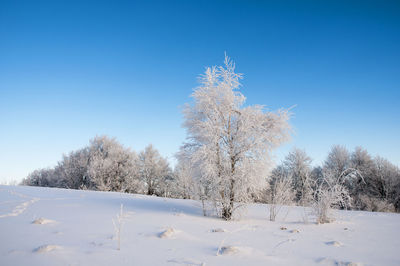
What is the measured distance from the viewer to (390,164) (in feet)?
87.1

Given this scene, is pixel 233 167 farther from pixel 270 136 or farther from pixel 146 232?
pixel 146 232

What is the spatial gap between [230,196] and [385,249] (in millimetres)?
4077

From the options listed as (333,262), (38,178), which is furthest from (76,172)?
(333,262)

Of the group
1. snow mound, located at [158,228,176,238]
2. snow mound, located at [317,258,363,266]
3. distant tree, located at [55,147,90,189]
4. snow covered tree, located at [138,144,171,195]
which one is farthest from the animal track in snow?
snow covered tree, located at [138,144,171,195]

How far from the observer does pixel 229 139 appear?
7.59 metres

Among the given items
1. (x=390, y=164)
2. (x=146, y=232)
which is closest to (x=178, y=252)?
(x=146, y=232)

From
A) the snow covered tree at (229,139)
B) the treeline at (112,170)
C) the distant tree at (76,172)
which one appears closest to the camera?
the snow covered tree at (229,139)

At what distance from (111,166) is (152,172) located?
7.14 meters

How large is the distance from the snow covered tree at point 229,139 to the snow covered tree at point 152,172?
82.5 feet

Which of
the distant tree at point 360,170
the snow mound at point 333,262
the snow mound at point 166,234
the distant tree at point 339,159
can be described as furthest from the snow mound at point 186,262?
A: the distant tree at point 339,159

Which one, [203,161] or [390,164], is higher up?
[390,164]

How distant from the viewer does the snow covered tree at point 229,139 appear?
A: 23.3 ft

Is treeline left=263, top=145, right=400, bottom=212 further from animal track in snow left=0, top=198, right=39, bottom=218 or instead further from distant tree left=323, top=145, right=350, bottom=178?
animal track in snow left=0, top=198, right=39, bottom=218

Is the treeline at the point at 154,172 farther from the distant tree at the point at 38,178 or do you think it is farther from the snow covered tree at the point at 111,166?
the distant tree at the point at 38,178
